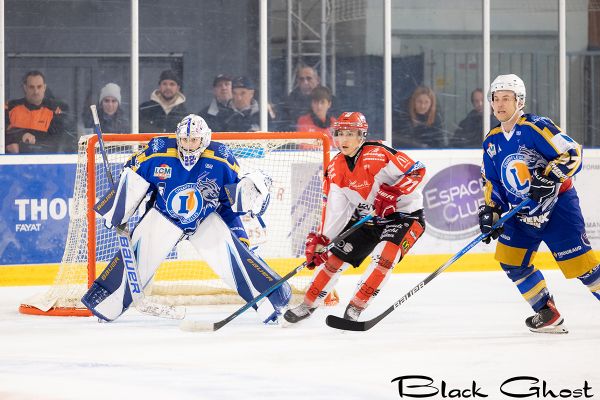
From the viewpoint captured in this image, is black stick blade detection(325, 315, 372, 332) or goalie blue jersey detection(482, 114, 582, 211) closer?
goalie blue jersey detection(482, 114, 582, 211)

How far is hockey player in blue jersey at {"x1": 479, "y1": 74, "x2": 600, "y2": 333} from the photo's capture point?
4.60 metres

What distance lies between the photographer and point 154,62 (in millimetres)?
7070

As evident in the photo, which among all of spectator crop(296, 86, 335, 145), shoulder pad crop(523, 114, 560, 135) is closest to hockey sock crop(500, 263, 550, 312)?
shoulder pad crop(523, 114, 560, 135)

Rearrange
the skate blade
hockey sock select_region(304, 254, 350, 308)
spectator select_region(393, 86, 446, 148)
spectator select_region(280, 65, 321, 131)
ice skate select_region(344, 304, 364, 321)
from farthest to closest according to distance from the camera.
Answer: spectator select_region(393, 86, 446, 148)
spectator select_region(280, 65, 321, 131)
hockey sock select_region(304, 254, 350, 308)
ice skate select_region(344, 304, 364, 321)
the skate blade

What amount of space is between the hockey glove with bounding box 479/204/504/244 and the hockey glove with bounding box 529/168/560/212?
0.65ft

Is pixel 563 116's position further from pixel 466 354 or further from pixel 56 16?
pixel 466 354

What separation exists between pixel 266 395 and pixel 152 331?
146cm

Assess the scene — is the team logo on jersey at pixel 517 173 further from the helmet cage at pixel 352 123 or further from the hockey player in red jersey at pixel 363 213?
the helmet cage at pixel 352 123

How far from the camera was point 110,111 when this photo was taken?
701 centimetres

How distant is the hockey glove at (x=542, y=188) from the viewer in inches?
180

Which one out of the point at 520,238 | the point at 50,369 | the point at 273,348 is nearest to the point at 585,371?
the point at 520,238

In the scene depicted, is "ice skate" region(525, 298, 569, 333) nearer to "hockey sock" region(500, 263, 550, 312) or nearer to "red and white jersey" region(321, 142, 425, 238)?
"hockey sock" region(500, 263, 550, 312)

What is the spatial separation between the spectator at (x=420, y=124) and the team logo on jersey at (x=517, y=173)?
9.20 feet

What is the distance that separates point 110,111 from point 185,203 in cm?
205
